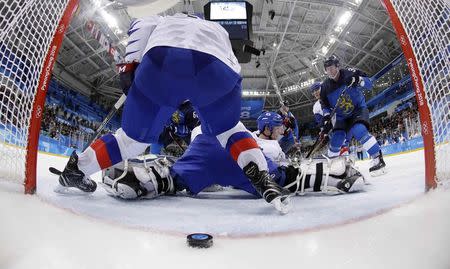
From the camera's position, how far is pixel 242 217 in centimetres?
123

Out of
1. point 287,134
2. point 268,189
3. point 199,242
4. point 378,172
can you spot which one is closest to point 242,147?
point 268,189

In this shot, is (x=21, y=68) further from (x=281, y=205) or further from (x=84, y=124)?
(x=84, y=124)

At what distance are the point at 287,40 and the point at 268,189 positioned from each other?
13.0 meters

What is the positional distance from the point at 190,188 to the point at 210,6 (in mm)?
3979

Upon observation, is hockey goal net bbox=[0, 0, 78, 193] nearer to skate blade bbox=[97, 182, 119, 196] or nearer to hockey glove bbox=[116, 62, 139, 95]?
hockey glove bbox=[116, 62, 139, 95]

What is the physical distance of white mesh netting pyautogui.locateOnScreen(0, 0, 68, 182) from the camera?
1.22m

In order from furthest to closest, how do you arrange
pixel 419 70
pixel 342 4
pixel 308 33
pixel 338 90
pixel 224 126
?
pixel 308 33
pixel 342 4
pixel 338 90
pixel 224 126
pixel 419 70

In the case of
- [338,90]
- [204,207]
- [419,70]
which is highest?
[338,90]

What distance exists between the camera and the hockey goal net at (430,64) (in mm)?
968

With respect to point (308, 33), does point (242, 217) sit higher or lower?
lower

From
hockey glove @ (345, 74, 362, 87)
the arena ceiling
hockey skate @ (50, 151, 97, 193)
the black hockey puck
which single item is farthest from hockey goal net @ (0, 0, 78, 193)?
the arena ceiling

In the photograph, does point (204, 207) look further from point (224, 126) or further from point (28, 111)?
point (28, 111)

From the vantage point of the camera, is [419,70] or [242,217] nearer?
[419,70]

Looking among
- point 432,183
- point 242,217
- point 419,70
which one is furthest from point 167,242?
point 419,70
